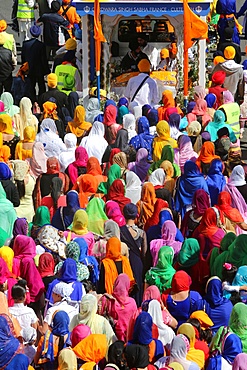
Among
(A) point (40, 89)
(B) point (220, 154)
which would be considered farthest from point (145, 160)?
(A) point (40, 89)

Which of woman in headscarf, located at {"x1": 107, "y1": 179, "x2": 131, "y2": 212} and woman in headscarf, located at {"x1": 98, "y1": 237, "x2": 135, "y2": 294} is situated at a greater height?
woman in headscarf, located at {"x1": 107, "y1": 179, "x2": 131, "y2": 212}

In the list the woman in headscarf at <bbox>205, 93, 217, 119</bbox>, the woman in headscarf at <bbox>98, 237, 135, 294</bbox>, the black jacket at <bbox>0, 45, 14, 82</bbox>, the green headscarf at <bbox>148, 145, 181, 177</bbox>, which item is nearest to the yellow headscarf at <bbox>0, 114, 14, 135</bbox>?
the green headscarf at <bbox>148, 145, 181, 177</bbox>

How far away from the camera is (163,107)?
52.8 ft

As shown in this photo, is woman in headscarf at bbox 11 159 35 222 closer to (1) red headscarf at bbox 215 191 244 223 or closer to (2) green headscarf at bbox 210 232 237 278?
(1) red headscarf at bbox 215 191 244 223

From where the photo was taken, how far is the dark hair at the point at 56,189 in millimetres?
12461

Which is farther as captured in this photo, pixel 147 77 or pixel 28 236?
pixel 147 77

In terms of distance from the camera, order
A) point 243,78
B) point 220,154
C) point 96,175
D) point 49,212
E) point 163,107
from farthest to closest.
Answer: point 243,78 → point 163,107 → point 220,154 → point 96,175 → point 49,212

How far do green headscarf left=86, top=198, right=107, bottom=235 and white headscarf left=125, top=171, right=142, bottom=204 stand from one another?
3.21 feet

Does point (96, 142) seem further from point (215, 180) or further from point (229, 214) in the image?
point (229, 214)

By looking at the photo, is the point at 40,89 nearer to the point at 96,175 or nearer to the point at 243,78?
the point at 243,78

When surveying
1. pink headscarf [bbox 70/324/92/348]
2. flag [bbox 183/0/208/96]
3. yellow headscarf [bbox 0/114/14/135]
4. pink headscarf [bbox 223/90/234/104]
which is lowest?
pink headscarf [bbox 70/324/92/348]

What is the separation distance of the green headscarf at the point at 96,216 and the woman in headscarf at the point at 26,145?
2.34 meters

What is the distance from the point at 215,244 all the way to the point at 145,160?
2.91m

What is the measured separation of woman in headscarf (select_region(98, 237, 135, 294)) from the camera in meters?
10.6
